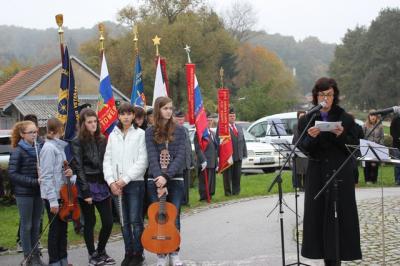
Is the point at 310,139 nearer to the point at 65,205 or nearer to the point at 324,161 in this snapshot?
the point at 324,161

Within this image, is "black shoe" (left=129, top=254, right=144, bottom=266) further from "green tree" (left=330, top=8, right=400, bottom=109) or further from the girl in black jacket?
"green tree" (left=330, top=8, right=400, bottom=109)

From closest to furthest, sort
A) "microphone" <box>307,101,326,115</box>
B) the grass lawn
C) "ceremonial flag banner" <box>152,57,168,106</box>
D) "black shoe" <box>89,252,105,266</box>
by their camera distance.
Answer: "microphone" <box>307,101,326,115</box>, "black shoe" <box>89,252,105,266</box>, the grass lawn, "ceremonial flag banner" <box>152,57,168,106</box>

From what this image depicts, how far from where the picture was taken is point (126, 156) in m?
6.75

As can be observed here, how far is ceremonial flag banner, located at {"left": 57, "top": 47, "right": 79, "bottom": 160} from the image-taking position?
884 centimetres

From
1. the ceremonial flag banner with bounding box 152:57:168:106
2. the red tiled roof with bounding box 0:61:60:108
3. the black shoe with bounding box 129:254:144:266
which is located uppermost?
the red tiled roof with bounding box 0:61:60:108

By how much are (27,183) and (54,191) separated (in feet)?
1.67

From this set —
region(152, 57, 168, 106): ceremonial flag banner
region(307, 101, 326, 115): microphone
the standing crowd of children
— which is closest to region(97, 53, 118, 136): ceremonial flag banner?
region(152, 57, 168, 106): ceremonial flag banner

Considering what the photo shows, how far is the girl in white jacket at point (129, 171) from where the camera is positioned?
6699 mm

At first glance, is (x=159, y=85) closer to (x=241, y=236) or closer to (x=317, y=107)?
(x=241, y=236)

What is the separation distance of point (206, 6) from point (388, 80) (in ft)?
75.0

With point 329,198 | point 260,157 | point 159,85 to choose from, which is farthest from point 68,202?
point 260,157

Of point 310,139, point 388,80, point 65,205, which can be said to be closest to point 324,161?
point 310,139

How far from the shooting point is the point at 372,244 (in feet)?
24.8

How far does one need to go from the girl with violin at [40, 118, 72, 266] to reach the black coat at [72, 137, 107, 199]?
229mm
